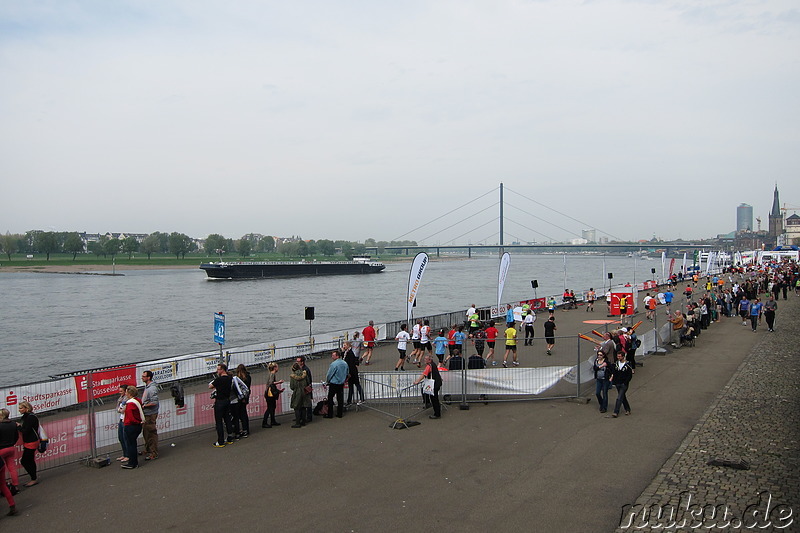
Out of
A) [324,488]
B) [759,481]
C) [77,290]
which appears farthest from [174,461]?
[77,290]

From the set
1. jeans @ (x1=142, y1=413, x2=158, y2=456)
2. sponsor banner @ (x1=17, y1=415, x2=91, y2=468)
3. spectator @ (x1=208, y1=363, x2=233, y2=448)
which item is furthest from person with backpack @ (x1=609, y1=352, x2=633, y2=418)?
sponsor banner @ (x1=17, y1=415, x2=91, y2=468)

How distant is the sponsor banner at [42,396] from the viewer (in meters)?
10.8

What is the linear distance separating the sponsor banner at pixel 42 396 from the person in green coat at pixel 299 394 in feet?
17.5

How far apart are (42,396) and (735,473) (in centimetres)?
1206

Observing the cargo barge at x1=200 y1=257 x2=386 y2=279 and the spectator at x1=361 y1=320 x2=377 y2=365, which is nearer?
the spectator at x1=361 y1=320 x2=377 y2=365

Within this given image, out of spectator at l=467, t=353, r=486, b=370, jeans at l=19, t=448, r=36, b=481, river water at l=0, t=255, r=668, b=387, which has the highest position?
spectator at l=467, t=353, r=486, b=370

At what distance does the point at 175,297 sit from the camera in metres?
67.8

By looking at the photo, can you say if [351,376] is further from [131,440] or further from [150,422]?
[131,440]

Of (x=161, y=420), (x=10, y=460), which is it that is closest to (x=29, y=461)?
(x=10, y=460)

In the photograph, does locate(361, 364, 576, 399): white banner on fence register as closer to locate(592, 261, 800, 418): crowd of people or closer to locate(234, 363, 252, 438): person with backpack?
locate(592, 261, 800, 418): crowd of people

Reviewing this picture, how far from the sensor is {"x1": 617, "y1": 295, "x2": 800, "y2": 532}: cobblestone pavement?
6.10m

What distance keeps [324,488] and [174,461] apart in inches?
103

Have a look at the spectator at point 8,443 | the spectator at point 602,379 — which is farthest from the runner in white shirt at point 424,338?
the spectator at point 8,443

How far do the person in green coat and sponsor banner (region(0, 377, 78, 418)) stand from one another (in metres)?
5.34
